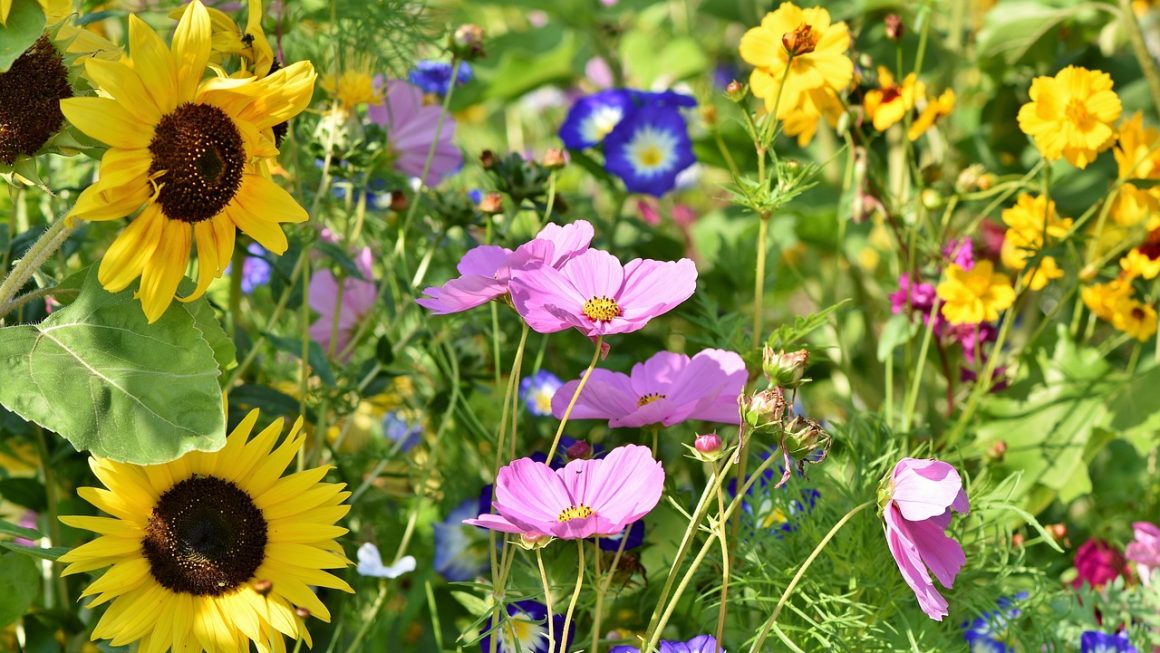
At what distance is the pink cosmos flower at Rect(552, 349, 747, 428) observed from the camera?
66 centimetres

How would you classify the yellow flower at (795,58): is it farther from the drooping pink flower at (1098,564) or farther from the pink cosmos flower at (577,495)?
the drooping pink flower at (1098,564)

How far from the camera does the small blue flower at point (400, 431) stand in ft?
3.42

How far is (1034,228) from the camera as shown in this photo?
910 millimetres

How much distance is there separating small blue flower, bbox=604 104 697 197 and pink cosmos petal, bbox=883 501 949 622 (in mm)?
566

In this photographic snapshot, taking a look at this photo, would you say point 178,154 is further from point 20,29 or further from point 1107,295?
point 1107,295

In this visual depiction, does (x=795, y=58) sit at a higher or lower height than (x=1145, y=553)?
higher

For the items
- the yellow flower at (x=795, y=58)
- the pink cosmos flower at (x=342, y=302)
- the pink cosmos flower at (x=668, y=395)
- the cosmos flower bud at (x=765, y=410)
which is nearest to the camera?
the cosmos flower bud at (x=765, y=410)

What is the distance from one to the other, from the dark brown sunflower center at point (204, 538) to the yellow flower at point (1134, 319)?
2.11 feet

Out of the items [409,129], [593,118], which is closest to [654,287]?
[409,129]

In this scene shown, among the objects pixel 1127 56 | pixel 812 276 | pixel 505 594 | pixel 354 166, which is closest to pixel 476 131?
pixel 812 276

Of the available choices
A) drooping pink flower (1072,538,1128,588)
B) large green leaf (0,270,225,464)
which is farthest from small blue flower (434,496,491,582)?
drooping pink flower (1072,538,1128,588)

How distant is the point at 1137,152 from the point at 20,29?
75cm

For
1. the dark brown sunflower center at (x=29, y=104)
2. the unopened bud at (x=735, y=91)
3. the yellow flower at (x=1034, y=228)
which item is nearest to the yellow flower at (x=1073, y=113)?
the yellow flower at (x=1034, y=228)

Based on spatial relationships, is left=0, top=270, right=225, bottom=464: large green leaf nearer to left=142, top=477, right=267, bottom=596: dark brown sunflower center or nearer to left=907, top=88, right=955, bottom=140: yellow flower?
left=142, top=477, right=267, bottom=596: dark brown sunflower center
